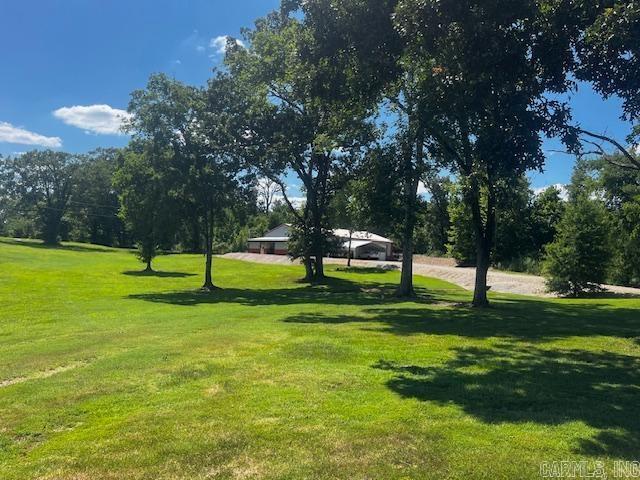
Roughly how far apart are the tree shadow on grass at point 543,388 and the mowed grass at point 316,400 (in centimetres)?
3

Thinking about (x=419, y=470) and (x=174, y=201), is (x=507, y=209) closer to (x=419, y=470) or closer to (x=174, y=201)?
(x=419, y=470)

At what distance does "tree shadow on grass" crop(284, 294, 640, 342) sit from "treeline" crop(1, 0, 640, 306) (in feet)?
8.92

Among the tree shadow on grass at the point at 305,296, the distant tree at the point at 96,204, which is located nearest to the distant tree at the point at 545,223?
the tree shadow on grass at the point at 305,296

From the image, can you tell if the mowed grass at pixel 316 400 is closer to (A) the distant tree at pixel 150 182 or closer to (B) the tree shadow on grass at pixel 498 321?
(B) the tree shadow on grass at pixel 498 321

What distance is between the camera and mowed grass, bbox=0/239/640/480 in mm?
4777

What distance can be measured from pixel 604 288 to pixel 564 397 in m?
31.0

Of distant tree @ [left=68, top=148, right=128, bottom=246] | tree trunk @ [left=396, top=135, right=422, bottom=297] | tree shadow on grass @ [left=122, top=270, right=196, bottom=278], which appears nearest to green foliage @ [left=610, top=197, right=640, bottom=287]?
tree trunk @ [left=396, top=135, right=422, bottom=297]

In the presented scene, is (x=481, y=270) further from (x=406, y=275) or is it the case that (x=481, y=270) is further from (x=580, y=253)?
(x=580, y=253)

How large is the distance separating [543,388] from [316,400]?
312 centimetres

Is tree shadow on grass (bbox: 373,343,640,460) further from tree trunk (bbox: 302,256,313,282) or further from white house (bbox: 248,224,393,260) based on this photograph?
white house (bbox: 248,224,393,260)

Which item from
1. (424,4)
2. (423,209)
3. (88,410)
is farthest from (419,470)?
(423,209)

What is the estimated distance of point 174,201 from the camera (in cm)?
3123

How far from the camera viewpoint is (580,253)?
3169 centimetres

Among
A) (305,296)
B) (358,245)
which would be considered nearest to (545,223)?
(358,245)
